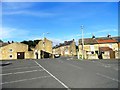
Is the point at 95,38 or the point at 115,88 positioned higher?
the point at 95,38

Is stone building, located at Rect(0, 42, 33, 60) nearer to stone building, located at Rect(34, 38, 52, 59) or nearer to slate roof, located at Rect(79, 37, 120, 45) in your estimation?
stone building, located at Rect(34, 38, 52, 59)

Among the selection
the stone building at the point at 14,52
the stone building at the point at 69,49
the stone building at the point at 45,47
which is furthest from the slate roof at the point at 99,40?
the stone building at the point at 14,52

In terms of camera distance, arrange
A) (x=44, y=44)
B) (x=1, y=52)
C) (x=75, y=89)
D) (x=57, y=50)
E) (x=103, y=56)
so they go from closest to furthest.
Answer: (x=75, y=89), (x=103, y=56), (x=1, y=52), (x=44, y=44), (x=57, y=50)

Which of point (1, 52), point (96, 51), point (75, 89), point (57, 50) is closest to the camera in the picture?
point (75, 89)

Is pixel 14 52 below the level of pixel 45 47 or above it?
below

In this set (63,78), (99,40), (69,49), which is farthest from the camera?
(69,49)

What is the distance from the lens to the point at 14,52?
86625mm

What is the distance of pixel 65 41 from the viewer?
128875 millimetres

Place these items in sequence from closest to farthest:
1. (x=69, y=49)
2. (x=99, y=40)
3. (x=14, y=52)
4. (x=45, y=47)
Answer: (x=14, y=52)
(x=99, y=40)
(x=45, y=47)
(x=69, y=49)

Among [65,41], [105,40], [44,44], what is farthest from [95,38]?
[65,41]

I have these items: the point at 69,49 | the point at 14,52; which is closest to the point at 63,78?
the point at 14,52

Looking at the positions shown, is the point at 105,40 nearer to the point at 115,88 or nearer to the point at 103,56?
the point at 103,56

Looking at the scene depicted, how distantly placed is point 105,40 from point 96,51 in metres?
7.03

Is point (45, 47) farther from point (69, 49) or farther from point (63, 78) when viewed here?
point (63, 78)
